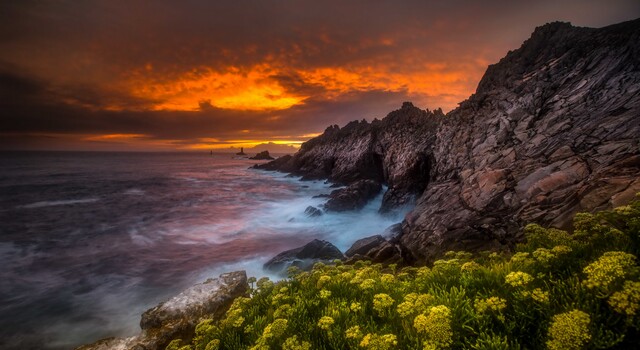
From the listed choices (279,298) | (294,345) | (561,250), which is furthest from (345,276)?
(561,250)

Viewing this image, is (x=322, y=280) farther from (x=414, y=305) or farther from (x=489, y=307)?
(x=489, y=307)

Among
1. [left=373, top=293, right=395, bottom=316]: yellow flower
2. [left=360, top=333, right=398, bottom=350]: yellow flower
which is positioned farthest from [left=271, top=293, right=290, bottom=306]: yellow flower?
[left=360, top=333, right=398, bottom=350]: yellow flower

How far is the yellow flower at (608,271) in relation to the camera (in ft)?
9.88

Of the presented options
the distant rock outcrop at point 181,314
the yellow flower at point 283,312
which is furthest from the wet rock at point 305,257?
the yellow flower at point 283,312

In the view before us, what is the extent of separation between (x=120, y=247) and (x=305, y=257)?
53.3 feet

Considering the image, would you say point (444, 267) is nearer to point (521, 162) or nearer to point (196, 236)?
point (521, 162)

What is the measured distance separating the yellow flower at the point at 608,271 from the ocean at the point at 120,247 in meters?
14.5

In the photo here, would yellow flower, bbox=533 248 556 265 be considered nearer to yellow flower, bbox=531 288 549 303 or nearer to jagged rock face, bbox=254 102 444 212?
yellow flower, bbox=531 288 549 303

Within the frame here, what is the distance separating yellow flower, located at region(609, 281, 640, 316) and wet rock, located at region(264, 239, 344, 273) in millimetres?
13649

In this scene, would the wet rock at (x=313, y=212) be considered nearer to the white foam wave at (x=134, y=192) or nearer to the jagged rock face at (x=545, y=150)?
the jagged rock face at (x=545, y=150)

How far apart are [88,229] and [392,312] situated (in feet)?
107

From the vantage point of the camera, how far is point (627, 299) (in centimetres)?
280

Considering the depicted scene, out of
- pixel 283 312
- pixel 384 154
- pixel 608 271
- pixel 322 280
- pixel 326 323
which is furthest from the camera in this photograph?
pixel 384 154

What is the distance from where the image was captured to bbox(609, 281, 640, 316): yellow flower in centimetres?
274
